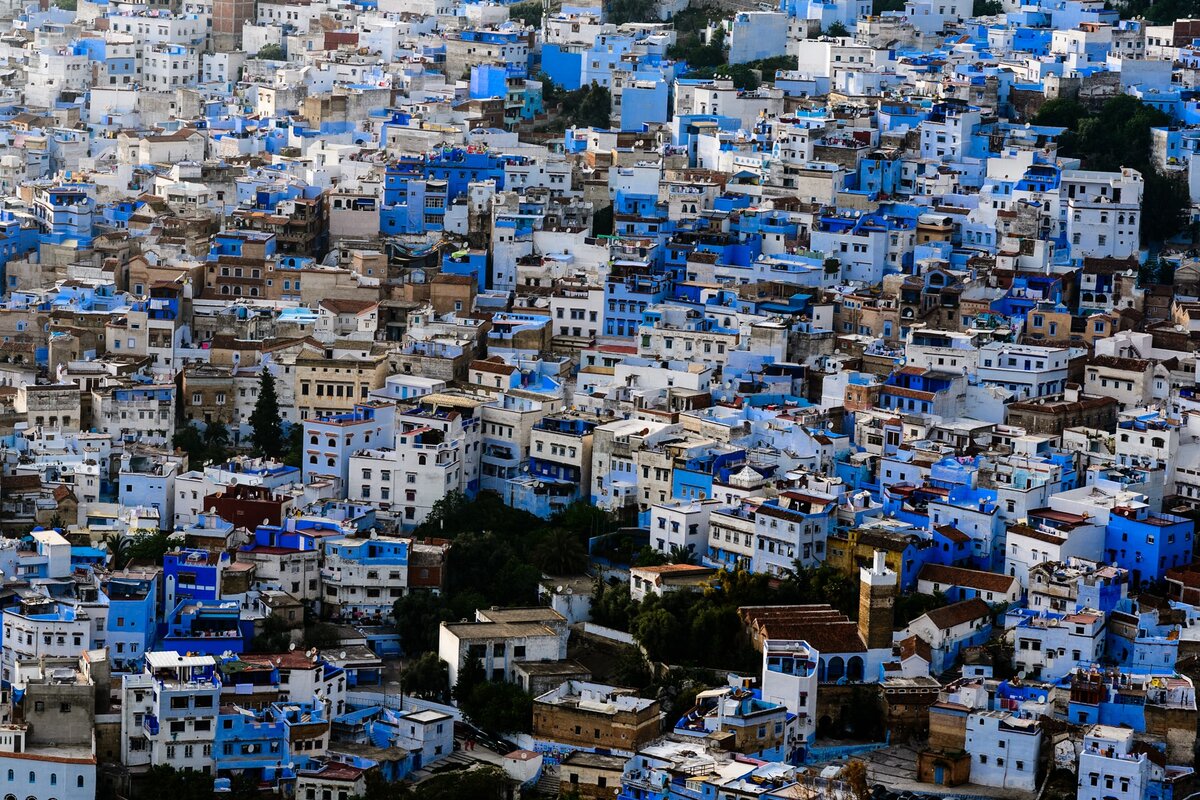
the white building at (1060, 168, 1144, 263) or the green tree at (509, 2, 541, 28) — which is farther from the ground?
the green tree at (509, 2, 541, 28)

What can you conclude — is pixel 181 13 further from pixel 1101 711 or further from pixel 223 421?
pixel 1101 711

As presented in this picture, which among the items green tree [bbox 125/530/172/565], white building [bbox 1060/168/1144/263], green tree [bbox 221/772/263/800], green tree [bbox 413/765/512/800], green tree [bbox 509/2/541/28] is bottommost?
green tree [bbox 221/772/263/800]

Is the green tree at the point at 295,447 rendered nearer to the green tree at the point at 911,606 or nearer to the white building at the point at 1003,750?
the green tree at the point at 911,606

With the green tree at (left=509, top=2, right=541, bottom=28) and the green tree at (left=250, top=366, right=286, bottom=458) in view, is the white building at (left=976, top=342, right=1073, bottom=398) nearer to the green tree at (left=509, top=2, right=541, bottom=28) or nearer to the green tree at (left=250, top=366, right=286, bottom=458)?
the green tree at (left=250, top=366, right=286, bottom=458)

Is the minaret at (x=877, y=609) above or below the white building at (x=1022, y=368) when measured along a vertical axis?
below

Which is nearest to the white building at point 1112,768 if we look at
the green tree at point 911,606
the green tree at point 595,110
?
the green tree at point 911,606

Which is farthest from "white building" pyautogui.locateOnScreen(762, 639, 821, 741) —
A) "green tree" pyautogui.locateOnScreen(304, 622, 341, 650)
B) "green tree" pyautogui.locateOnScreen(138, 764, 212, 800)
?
"green tree" pyautogui.locateOnScreen(138, 764, 212, 800)

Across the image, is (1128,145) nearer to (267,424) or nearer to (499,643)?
(267,424)
